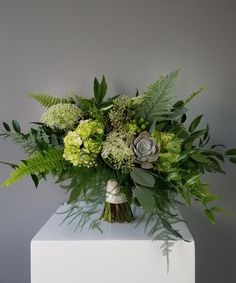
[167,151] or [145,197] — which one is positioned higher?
[167,151]

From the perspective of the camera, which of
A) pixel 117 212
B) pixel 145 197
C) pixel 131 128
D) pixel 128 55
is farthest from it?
pixel 128 55

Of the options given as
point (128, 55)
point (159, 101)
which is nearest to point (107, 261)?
point (159, 101)

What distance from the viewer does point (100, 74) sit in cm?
148

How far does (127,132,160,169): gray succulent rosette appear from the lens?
0.99m

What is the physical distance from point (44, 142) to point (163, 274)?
1.89 feet

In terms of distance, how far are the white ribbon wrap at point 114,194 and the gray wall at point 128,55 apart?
46cm

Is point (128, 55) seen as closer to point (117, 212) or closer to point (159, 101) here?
point (159, 101)

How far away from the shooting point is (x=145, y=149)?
0.99m

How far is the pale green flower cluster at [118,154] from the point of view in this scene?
98 centimetres

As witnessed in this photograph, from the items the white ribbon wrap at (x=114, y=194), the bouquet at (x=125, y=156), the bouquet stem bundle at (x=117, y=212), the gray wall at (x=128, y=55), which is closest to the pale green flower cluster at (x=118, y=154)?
the bouquet at (x=125, y=156)

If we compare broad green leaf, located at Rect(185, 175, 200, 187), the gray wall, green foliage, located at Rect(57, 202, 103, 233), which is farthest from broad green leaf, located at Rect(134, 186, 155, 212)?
the gray wall

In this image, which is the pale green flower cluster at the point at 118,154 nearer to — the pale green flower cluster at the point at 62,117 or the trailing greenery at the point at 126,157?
the trailing greenery at the point at 126,157

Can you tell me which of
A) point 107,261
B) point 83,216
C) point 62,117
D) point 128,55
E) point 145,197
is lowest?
point 107,261

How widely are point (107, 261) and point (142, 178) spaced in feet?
1.02
